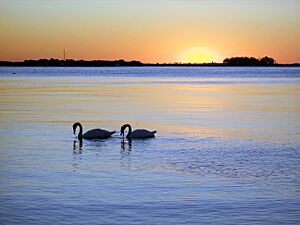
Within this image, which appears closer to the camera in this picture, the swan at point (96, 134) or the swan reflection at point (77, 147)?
the swan reflection at point (77, 147)

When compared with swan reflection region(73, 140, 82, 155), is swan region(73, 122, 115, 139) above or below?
above

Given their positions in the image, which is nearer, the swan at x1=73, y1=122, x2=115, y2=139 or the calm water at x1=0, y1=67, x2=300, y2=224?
the calm water at x1=0, y1=67, x2=300, y2=224

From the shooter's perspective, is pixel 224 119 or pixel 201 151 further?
pixel 224 119

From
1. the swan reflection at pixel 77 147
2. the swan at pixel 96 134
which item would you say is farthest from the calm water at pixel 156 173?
the swan at pixel 96 134

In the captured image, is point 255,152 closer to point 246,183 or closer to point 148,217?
point 246,183

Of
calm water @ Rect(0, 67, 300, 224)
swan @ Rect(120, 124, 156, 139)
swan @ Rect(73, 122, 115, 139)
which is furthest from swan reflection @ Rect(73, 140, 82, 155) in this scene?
swan @ Rect(120, 124, 156, 139)

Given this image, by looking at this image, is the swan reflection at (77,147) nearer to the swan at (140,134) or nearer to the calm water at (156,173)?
the calm water at (156,173)

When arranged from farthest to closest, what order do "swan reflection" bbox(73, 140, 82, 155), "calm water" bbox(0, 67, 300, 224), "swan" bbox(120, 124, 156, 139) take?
"swan" bbox(120, 124, 156, 139), "swan reflection" bbox(73, 140, 82, 155), "calm water" bbox(0, 67, 300, 224)

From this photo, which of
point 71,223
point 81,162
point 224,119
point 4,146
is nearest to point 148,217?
point 71,223

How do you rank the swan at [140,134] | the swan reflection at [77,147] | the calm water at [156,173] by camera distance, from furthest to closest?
the swan at [140,134]
the swan reflection at [77,147]
the calm water at [156,173]

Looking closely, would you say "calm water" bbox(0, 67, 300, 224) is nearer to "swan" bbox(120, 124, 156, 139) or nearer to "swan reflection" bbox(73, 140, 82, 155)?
"swan reflection" bbox(73, 140, 82, 155)

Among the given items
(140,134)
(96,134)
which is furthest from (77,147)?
(140,134)

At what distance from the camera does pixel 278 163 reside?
13.4m

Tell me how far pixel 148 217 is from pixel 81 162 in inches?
192
